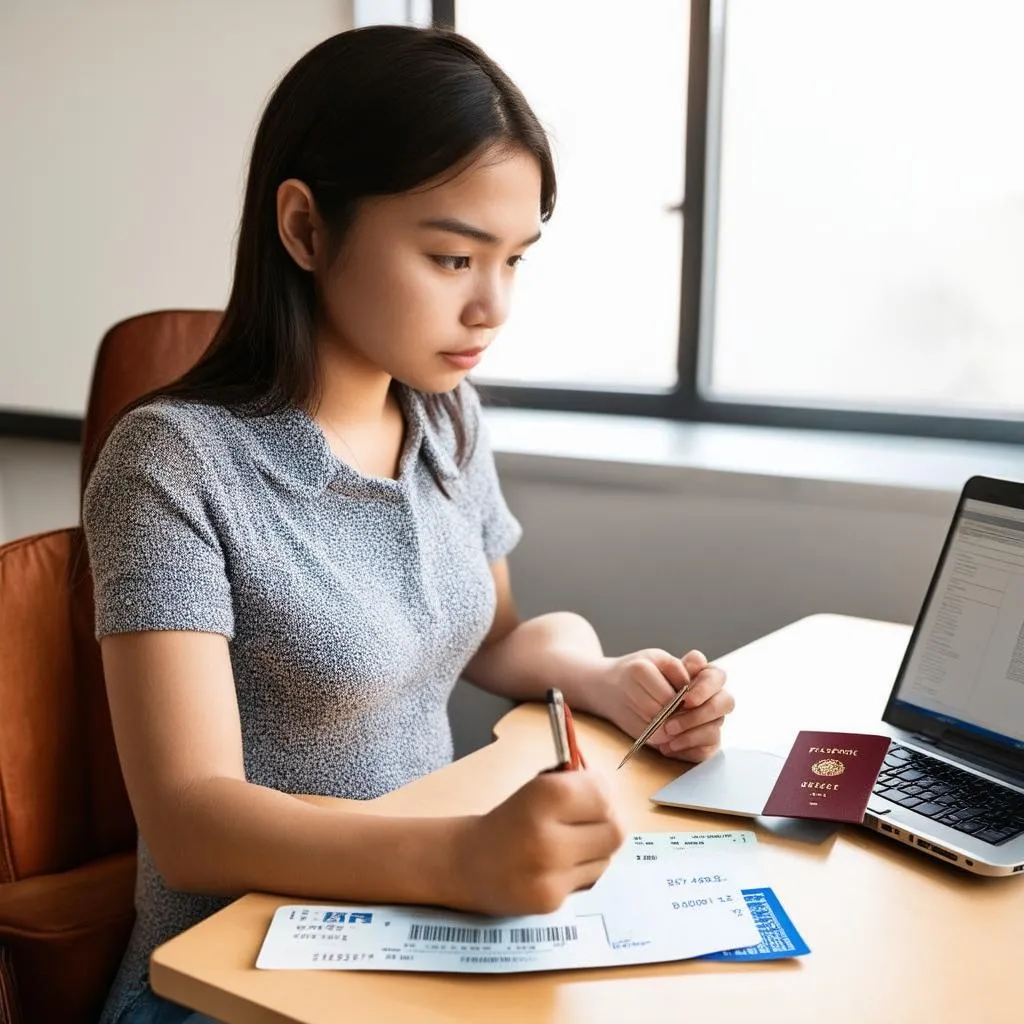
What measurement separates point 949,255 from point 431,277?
1.12m

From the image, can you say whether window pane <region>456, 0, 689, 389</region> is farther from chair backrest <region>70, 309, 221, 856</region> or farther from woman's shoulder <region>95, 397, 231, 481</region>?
woman's shoulder <region>95, 397, 231, 481</region>

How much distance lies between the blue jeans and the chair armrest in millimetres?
122

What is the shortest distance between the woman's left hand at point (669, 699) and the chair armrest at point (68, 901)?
504 millimetres

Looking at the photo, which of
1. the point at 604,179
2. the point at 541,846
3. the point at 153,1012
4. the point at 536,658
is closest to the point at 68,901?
the point at 153,1012

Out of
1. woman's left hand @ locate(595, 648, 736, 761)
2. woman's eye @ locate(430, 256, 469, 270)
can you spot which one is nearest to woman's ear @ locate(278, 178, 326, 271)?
woman's eye @ locate(430, 256, 469, 270)

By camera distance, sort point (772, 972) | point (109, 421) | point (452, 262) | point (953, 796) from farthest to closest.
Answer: point (109, 421) → point (452, 262) → point (953, 796) → point (772, 972)

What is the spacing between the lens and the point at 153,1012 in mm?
978

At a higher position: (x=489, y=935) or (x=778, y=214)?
(x=778, y=214)

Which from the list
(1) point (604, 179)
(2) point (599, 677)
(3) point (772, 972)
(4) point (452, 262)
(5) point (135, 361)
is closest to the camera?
(3) point (772, 972)

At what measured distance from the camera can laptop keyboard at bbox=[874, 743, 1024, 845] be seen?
0.90 metres

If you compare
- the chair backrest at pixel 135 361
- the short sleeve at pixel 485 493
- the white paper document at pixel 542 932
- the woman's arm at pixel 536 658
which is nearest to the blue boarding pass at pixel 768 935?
the white paper document at pixel 542 932

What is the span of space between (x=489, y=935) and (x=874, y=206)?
149cm

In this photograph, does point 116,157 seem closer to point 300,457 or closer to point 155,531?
point 300,457

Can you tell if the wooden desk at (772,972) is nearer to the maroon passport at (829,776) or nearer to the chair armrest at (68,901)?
the maroon passport at (829,776)
